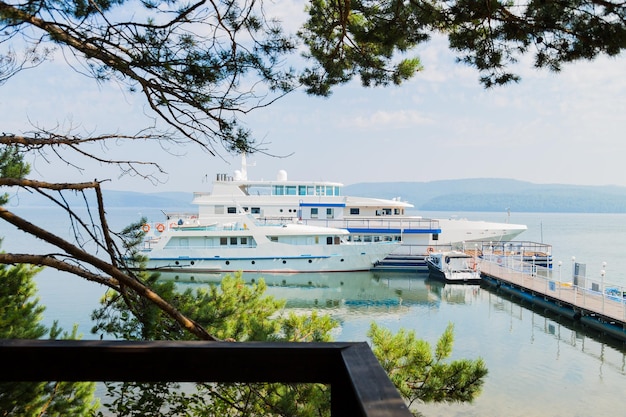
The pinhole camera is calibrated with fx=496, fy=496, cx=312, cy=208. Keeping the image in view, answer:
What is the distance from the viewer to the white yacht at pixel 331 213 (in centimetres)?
2391

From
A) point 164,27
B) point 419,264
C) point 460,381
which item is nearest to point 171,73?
point 164,27

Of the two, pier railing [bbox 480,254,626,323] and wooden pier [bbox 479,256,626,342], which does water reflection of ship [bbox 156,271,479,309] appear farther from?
pier railing [bbox 480,254,626,323]

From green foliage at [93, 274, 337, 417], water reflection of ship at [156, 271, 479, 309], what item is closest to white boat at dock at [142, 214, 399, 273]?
water reflection of ship at [156, 271, 479, 309]

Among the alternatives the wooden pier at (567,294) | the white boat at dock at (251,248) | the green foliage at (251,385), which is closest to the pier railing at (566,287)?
the wooden pier at (567,294)

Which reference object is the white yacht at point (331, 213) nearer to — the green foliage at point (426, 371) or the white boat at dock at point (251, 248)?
the white boat at dock at point (251, 248)

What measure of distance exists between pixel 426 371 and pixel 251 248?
1687 centimetres

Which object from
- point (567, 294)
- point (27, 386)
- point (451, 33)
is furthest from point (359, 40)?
point (567, 294)

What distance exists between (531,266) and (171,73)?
18626 millimetres

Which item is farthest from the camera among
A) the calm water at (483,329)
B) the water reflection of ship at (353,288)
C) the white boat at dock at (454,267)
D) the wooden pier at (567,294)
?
the white boat at dock at (454,267)

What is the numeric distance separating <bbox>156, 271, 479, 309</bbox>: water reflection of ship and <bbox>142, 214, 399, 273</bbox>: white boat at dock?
470 mm

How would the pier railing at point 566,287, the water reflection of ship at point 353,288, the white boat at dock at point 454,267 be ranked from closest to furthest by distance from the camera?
the pier railing at point 566,287 → the water reflection of ship at point 353,288 → the white boat at dock at point 454,267

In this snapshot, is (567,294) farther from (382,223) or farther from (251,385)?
(251,385)

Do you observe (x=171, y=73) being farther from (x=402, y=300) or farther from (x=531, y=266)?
(x=531, y=266)

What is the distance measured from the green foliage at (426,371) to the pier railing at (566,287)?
9.24 meters
